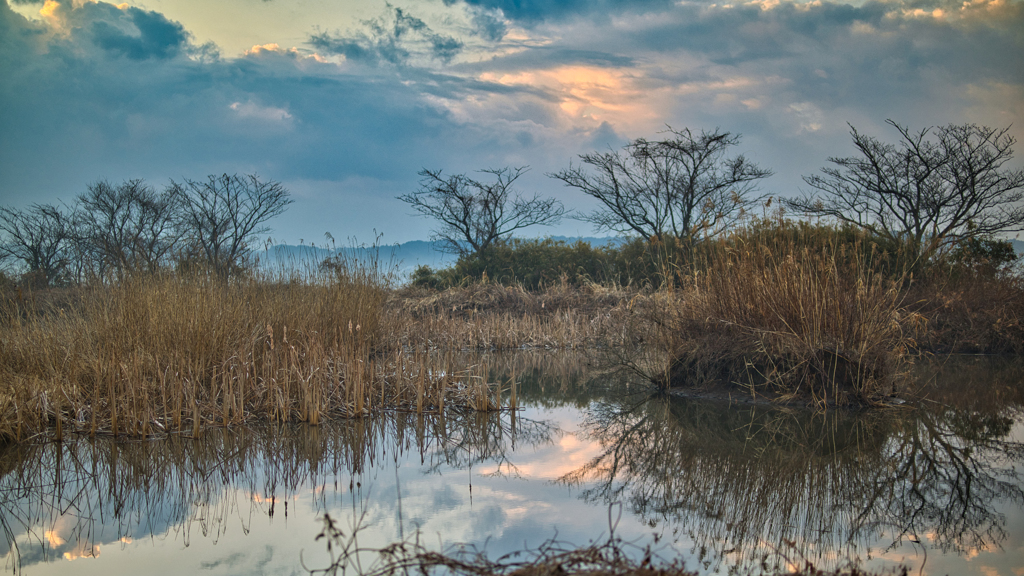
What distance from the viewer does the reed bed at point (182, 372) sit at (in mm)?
5340

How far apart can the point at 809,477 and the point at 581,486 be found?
1539 millimetres

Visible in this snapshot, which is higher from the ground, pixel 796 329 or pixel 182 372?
pixel 796 329

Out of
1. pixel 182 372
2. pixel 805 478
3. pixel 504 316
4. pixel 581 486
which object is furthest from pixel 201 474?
pixel 504 316

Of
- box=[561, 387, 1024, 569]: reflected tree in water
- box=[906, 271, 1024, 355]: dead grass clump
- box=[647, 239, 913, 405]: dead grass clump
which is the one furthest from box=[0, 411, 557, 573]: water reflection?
box=[906, 271, 1024, 355]: dead grass clump

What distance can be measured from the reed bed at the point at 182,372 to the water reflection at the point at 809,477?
83.7 inches

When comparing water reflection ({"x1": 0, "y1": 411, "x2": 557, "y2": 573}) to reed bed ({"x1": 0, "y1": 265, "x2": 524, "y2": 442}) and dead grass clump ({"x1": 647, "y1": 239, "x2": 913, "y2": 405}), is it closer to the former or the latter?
reed bed ({"x1": 0, "y1": 265, "x2": 524, "y2": 442})

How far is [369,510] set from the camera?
358 centimetres

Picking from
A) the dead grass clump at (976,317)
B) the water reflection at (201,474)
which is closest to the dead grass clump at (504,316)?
the water reflection at (201,474)

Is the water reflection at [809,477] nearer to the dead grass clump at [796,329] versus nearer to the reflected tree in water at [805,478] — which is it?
the reflected tree in water at [805,478]

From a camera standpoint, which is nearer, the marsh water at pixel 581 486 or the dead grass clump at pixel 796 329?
the marsh water at pixel 581 486

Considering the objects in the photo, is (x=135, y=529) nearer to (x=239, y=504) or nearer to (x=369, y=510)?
(x=239, y=504)

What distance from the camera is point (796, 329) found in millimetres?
6438

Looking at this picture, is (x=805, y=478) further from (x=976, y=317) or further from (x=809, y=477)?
(x=976, y=317)

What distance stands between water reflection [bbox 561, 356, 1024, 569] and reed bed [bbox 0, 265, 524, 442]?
2.13 meters
